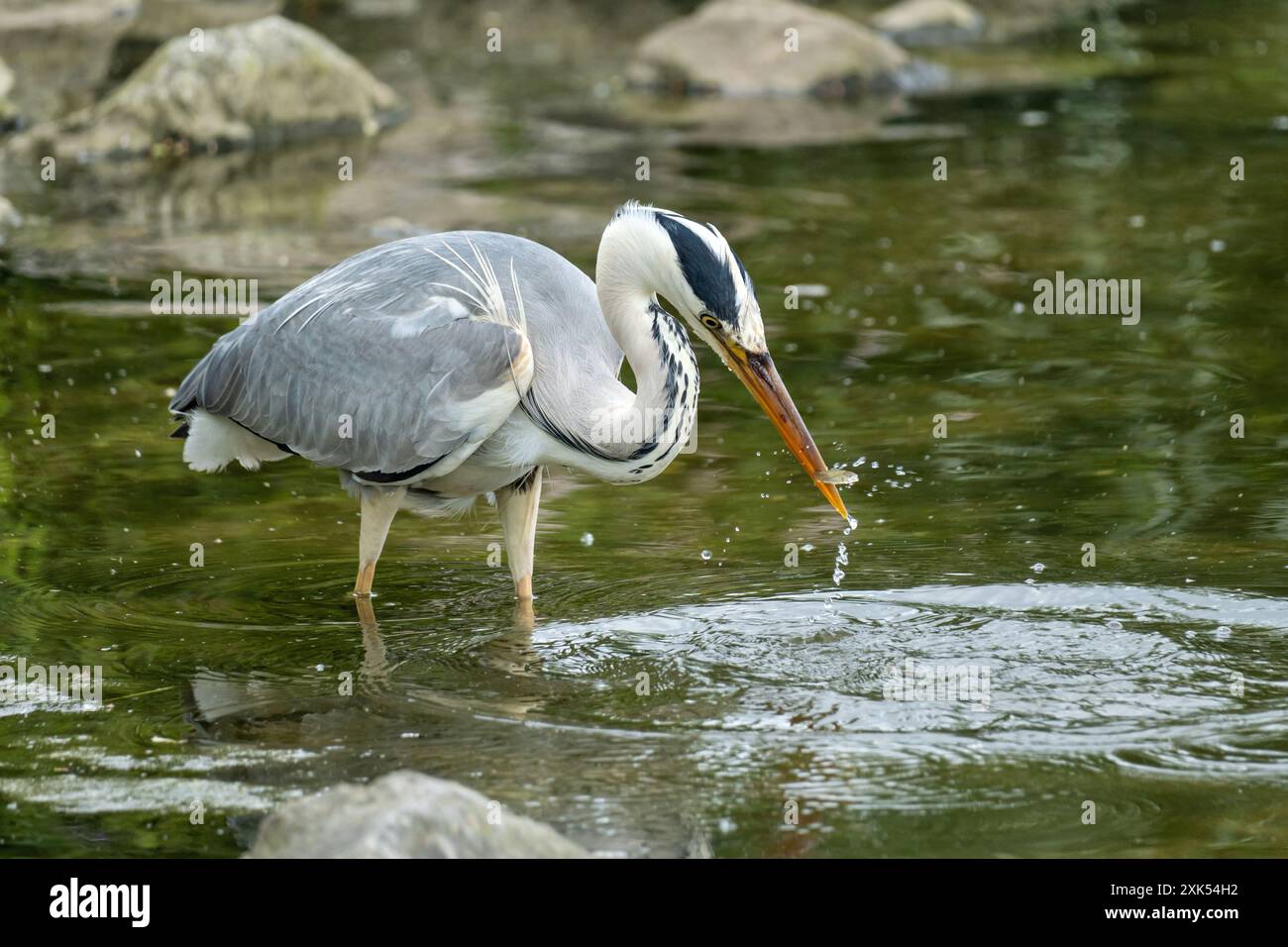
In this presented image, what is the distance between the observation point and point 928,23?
22.0 metres

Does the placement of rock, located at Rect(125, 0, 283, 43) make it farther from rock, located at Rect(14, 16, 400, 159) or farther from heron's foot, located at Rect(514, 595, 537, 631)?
heron's foot, located at Rect(514, 595, 537, 631)

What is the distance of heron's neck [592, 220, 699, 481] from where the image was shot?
248 inches

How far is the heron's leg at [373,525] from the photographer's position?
6953mm

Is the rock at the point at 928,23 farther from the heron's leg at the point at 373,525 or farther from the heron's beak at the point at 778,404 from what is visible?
the heron's beak at the point at 778,404

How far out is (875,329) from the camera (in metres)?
10.7

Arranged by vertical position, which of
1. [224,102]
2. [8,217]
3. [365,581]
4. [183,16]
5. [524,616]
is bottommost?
→ [524,616]

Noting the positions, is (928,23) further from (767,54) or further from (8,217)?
(8,217)

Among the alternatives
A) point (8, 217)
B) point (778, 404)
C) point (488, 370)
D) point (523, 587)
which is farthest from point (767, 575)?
point (8, 217)

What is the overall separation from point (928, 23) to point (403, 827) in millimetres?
19160

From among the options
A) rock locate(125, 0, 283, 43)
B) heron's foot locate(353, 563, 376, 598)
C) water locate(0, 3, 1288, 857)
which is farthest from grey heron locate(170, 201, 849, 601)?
rock locate(125, 0, 283, 43)

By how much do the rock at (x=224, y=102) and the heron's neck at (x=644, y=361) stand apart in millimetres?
10257

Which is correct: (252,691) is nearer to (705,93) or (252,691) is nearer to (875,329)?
(875,329)

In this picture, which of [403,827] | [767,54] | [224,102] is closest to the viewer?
[403,827]
